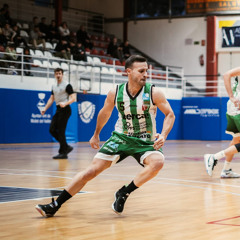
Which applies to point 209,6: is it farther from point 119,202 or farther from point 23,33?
point 119,202

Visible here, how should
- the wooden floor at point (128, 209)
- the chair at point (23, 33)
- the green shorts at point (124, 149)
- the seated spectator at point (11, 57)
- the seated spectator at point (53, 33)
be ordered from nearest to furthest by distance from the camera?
1. the wooden floor at point (128, 209)
2. the green shorts at point (124, 149)
3. the seated spectator at point (11, 57)
4. the chair at point (23, 33)
5. the seated spectator at point (53, 33)

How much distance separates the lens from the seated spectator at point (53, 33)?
2347cm

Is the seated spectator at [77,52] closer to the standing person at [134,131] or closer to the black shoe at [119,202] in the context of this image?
the standing person at [134,131]

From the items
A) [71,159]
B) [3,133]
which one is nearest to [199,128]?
[3,133]

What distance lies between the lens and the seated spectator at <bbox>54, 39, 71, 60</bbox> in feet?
69.4

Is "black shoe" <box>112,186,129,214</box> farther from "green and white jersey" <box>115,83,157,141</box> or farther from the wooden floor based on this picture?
"green and white jersey" <box>115,83,157,141</box>

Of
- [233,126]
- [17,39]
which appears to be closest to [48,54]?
[17,39]

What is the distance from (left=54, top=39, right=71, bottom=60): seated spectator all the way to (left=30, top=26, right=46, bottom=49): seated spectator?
22.3 inches

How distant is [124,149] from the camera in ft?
17.7

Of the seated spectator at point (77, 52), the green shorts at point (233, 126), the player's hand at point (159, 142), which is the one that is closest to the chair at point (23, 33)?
the seated spectator at point (77, 52)

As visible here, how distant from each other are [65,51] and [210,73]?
9689 mm

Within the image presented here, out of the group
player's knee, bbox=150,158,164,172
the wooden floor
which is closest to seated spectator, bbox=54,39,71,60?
the wooden floor

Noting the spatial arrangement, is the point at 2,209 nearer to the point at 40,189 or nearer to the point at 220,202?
the point at 40,189

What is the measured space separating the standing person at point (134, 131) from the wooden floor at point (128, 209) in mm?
353
